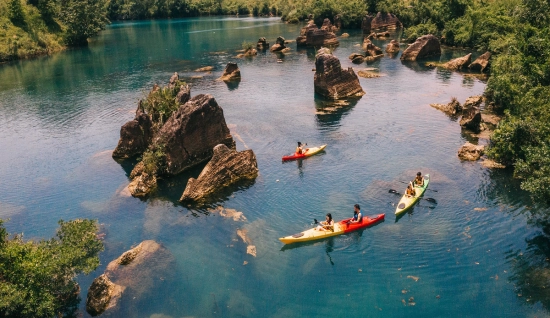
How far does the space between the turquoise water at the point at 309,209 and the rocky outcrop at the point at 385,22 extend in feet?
189

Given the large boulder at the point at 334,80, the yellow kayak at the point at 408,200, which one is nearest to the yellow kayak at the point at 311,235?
the yellow kayak at the point at 408,200

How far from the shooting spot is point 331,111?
62.2 m

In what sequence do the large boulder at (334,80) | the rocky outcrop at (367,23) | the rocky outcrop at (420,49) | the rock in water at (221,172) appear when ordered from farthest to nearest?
the rocky outcrop at (367,23)
the rocky outcrop at (420,49)
the large boulder at (334,80)
the rock in water at (221,172)

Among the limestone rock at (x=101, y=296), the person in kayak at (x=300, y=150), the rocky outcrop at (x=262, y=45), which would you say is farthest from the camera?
the rocky outcrop at (x=262, y=45)

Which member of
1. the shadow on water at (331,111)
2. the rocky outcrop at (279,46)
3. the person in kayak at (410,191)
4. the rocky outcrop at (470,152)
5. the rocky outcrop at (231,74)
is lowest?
the person in kayak at (410,191)

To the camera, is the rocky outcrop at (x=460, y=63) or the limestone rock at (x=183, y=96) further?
the rocky outcrop at (x=460, y=63)

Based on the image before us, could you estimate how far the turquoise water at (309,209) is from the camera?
27484 millimetres

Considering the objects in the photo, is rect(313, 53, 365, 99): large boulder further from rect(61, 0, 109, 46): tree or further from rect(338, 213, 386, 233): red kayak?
rect(61, 0, 109, 46): tree

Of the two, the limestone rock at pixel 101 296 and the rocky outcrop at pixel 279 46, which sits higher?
the rocky outcrop at pixel 279 46

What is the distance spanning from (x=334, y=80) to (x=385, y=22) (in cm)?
7205

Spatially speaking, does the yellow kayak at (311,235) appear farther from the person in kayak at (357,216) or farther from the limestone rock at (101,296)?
the limestone rock at (101,296)

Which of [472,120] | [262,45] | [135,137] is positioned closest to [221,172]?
[135,137]

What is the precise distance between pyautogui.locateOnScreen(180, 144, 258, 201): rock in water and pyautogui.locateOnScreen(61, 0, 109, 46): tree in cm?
10257

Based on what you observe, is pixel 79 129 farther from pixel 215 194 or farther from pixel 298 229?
pixel 298 229
